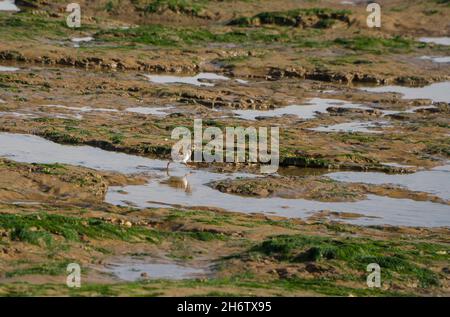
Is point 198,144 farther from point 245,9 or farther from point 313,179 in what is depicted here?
point 245,9

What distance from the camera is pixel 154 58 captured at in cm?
3297

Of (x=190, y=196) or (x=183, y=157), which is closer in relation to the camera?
(x=190, y=196)

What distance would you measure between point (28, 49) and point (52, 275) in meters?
19.4

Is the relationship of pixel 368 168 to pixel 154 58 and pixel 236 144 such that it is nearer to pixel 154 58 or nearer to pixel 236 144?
pixel 236 144

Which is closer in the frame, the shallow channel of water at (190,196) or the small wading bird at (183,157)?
the shallow channel of water at (190,196)

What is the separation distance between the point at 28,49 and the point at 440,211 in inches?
628

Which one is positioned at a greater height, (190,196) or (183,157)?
(183,157)

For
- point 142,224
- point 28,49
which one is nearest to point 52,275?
point 142,224

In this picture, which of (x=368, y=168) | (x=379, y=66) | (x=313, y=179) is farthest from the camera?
(x=379, y=66)

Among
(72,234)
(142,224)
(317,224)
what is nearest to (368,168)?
(317,224)

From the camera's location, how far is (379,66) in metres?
34.1

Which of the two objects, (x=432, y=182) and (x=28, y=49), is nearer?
(x=432, y=182)

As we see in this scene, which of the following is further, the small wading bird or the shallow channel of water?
the small wading bird

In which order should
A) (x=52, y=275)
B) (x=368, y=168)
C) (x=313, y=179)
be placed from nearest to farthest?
(x=52, y=275) < (x=313, y=179) < (x=368, y=168)
